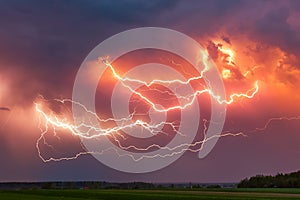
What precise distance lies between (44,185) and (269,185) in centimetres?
4079

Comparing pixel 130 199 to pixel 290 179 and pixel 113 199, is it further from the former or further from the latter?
pixel 290 179

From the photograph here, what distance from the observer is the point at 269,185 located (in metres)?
86.9

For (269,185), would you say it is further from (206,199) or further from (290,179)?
(206,199)

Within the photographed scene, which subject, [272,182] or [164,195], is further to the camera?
[272,182]

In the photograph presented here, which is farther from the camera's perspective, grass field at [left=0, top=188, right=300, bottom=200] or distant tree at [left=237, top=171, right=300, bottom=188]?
distant tree at [left=237, top=171, right=300, bottom=188]

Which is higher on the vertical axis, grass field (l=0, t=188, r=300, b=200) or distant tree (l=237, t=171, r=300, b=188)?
distant tree (l=237, t=171, r=300, b=188)

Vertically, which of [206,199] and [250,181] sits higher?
[250,181]

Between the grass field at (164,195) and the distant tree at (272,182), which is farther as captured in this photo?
the distant tree at (272,182)

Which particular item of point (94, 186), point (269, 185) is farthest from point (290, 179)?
point (94, 186)

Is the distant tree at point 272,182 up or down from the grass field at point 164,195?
up

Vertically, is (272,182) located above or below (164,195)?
above

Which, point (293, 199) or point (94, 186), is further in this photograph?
point (94, 186)

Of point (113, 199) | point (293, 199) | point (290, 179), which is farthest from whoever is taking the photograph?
point (290, 179)

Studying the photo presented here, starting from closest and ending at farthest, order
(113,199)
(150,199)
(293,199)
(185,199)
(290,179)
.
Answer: (293,199), (185,199), (150,199), (113,199), (290,179)
